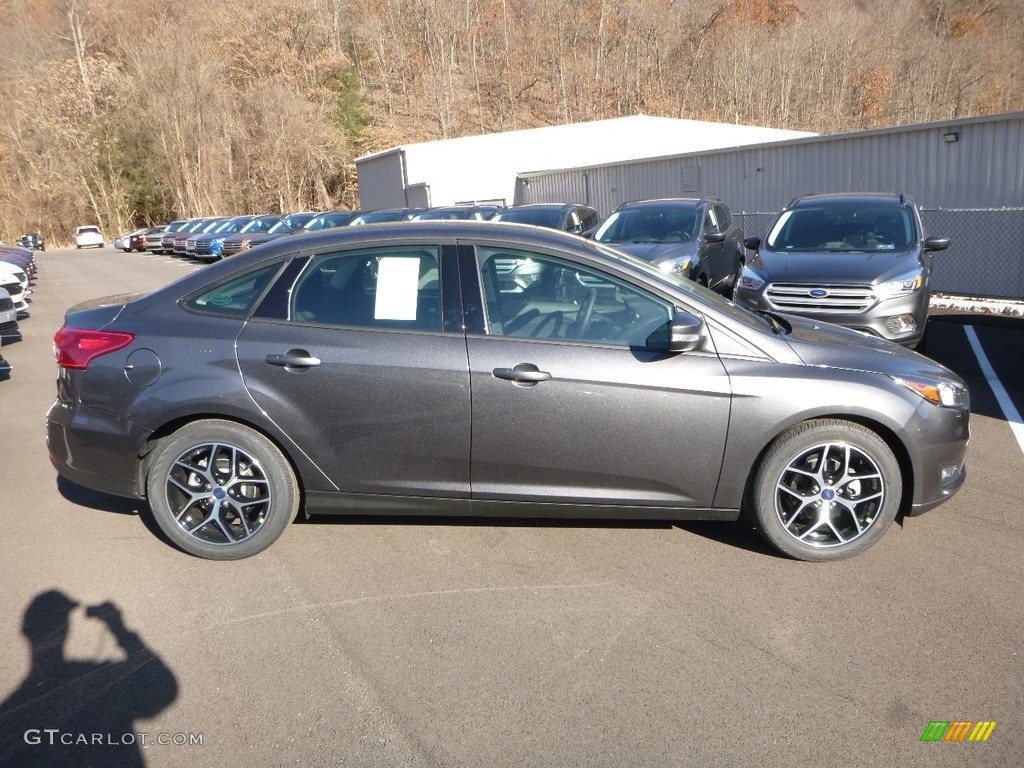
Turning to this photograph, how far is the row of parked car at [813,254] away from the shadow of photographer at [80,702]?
2553 mm

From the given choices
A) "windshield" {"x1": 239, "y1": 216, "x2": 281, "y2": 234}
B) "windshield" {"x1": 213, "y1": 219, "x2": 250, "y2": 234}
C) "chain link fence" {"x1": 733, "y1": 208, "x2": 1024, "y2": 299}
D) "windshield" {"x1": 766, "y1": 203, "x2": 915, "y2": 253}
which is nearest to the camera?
"windshield" {"x1": 766, "y1": 203, "x2": 915, "y2": 253}

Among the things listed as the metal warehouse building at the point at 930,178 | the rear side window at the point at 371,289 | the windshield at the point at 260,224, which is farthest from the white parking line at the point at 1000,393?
the windshield at the point at 260,224

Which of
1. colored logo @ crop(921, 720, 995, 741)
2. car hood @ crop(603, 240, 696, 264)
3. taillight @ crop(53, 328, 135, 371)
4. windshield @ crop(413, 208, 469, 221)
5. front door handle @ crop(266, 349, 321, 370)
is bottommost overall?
colored logo @ crop(921, 720, 995, 741)

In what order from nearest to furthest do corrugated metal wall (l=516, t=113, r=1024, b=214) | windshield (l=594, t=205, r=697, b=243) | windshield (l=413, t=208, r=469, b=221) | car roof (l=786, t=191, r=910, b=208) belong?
car roof (l=786, t=191, r=910, b=208), windshield (l=594, t=205, r=697, b=243), corrugated metal wall (l=516, t=113, r=1024, b=214), windshield (l=413, t=208, r=469, b=221)

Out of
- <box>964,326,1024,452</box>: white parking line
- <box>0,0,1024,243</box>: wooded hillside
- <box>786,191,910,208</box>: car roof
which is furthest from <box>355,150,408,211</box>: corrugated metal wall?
<box>964,326,1024,452</box>: white parking line

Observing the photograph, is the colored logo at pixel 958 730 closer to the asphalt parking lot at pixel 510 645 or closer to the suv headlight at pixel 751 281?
the asphalt parking lot at pixel 510 645

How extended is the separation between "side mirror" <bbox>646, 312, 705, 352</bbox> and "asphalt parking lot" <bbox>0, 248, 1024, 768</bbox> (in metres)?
1.12

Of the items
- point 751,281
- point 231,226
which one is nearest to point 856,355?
point 751,281

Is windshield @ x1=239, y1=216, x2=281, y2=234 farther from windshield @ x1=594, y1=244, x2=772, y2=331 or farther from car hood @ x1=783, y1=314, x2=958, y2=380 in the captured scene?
car hood @ x1=783, y1=314, x2=958, y2=380

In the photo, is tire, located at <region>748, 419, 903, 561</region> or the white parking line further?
the white parking line

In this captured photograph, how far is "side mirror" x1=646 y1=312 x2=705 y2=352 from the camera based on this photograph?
418cm

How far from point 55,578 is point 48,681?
1.05 meters

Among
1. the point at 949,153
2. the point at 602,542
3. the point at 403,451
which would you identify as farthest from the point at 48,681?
the point at 949,153

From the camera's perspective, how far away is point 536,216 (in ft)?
52.0
